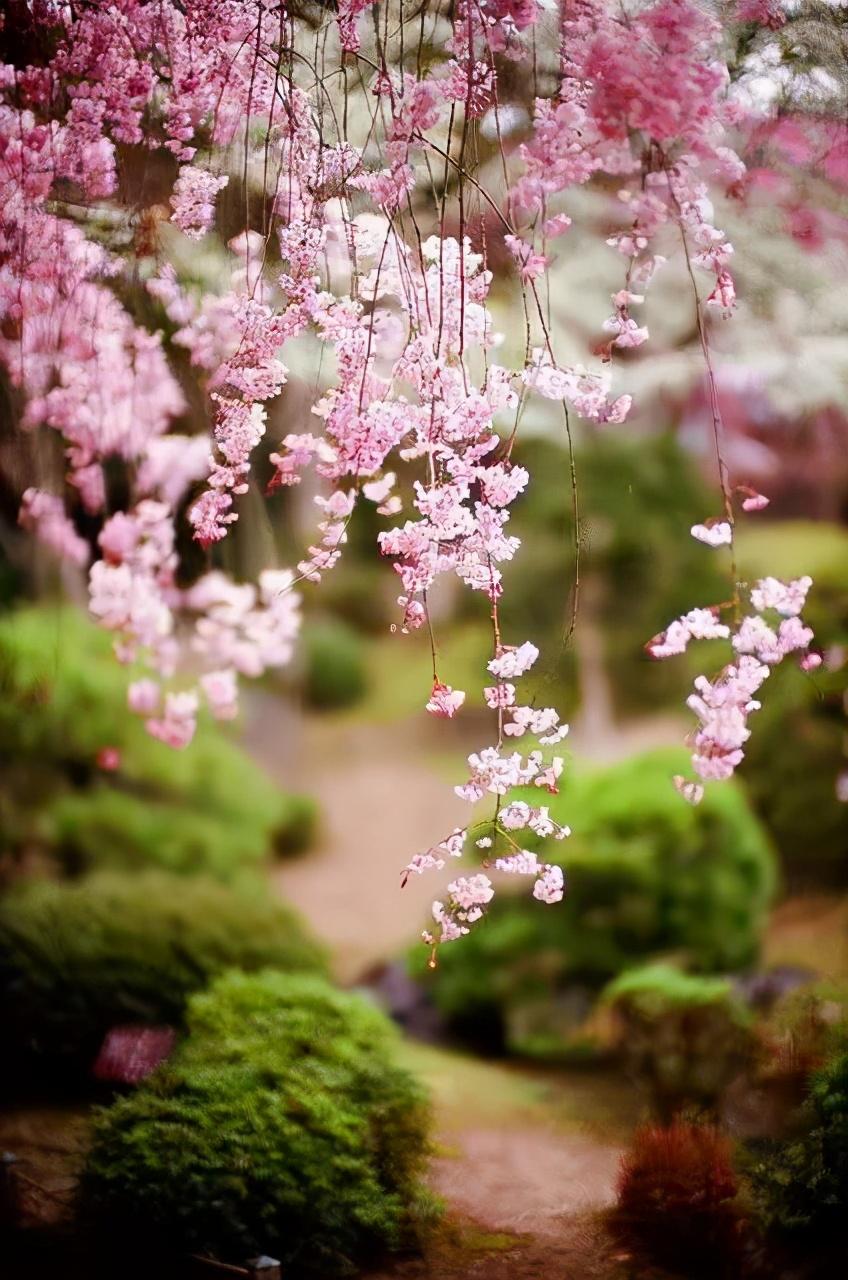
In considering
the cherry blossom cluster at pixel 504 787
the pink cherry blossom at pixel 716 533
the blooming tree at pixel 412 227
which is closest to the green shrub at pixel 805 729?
the blooming tree at pixel 412 227

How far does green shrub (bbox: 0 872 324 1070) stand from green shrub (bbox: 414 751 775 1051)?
0.50 meters

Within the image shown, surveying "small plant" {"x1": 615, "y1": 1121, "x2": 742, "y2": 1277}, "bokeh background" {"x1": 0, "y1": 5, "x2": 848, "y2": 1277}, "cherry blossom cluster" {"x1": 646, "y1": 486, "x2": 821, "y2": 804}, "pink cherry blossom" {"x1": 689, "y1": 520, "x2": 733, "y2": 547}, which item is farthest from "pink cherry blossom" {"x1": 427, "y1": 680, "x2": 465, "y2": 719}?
"small plant" {"x1": 615, "y1": 1121, "x2": 742, "y2": 1277}

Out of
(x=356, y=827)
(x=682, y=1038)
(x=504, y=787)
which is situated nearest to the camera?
(x=504, y=787)

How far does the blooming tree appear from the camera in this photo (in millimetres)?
2240

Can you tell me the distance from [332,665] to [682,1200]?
1481mm

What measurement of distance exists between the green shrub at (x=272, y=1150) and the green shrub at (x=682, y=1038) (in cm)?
54

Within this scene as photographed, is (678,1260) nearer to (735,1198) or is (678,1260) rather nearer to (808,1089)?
(735,1198)

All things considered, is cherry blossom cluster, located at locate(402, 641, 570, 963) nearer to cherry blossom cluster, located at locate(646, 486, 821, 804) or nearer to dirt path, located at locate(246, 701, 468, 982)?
cherry blossom cluster, located at locate(646, 486, 821, 804)

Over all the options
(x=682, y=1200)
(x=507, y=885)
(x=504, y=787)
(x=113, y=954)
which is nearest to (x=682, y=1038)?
(x=682, y=1200)

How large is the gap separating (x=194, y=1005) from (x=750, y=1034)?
126 cm

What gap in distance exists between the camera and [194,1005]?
8.50 ft

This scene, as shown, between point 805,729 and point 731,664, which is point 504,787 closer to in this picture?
point 731,664

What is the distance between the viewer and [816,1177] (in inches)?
85.4

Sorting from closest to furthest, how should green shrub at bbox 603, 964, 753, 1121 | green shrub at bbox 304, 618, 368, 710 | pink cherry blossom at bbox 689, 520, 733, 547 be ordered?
pink cherry blossom at bbox 689, 520, 733, 547, green shrub at bbox 603, 964, 753, 1121, green shrub at bbox 304, 618, 368, 710
